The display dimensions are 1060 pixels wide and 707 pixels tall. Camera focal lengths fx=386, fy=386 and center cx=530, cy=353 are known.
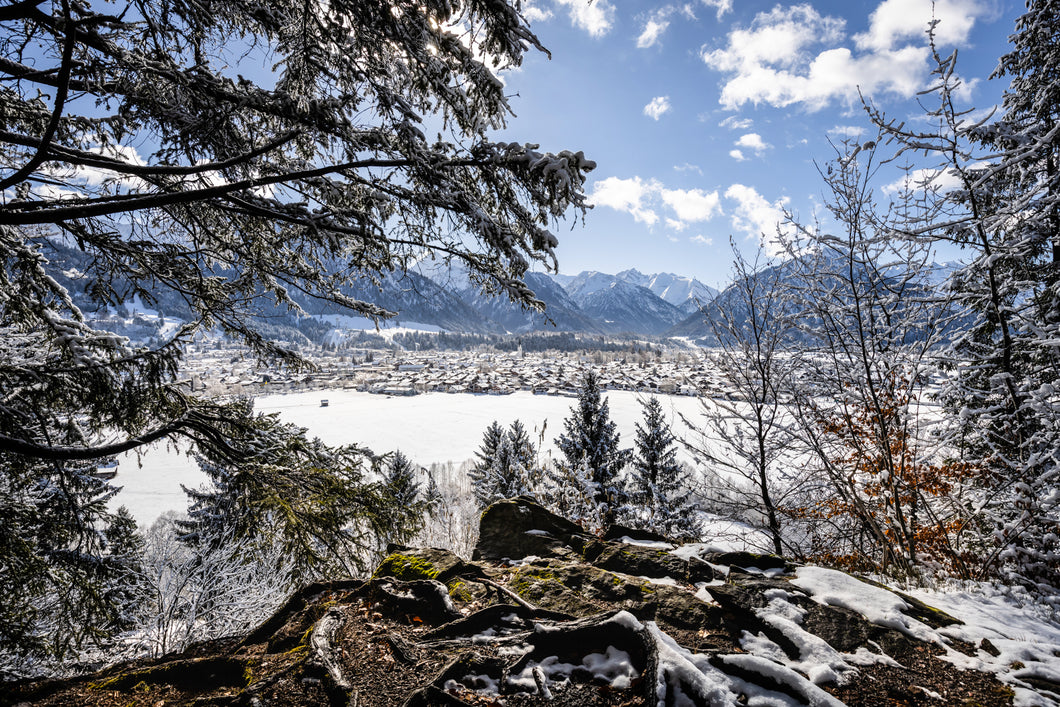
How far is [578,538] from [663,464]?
1391 centimetres

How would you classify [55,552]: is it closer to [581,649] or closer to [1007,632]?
[581,649]

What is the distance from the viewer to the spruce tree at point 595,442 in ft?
53.1

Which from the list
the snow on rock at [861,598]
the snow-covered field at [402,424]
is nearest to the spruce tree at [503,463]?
the snow-covered field at [402,424]

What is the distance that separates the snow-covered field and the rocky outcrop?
920 inches

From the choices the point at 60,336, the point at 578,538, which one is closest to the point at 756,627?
the point at 578,538

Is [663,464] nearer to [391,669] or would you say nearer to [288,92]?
[391,669]

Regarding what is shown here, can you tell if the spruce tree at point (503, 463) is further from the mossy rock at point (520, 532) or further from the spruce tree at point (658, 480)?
the mossy rock at point (520, 532)

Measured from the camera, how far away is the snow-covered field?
4112 centimetres

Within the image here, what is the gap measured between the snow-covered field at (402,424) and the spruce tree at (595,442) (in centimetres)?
999

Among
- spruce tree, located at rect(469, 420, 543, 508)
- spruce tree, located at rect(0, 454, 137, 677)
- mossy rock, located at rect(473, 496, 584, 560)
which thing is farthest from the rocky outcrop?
spruce tree, located at rect(469, 420, 543, 508)

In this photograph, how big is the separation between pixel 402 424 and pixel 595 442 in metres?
54.4

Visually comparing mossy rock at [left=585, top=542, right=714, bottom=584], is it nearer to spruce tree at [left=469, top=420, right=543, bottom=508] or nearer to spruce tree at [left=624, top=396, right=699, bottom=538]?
spruce tree at [left=624, top=396, right=699, bottom=538]

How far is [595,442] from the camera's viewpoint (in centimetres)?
1656

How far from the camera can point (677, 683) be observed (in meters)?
2.10
